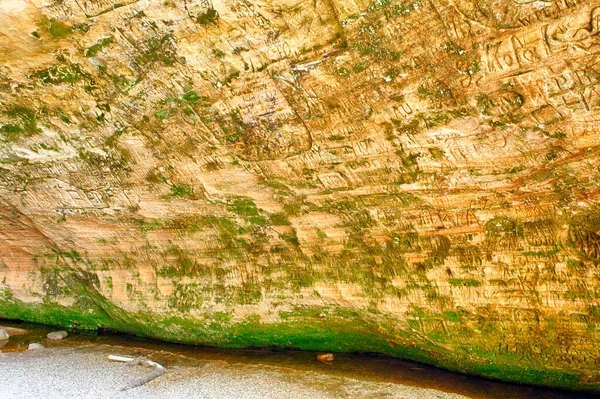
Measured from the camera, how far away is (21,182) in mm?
7621

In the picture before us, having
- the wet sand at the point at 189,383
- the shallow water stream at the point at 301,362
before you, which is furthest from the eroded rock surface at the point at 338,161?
the wet sand at the point at 189,383

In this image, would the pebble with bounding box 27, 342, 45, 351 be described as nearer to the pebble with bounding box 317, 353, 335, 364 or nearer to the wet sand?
the wet sand

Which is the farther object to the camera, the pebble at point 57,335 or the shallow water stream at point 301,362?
the pebble at point 57,335

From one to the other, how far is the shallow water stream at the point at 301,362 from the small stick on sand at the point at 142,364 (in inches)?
8.8

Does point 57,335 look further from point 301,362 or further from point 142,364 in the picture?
point 301,362

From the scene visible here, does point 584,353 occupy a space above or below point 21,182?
below

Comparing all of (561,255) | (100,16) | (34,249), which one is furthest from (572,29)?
(34,249)

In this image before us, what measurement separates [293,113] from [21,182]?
4.96 metres

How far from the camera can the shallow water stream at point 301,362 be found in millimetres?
5777

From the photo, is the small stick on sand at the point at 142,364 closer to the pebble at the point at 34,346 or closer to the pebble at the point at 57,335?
the pebble at the point at 34,346

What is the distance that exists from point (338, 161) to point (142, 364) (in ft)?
14.3

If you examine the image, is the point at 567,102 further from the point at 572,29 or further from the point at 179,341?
the point at 179,341

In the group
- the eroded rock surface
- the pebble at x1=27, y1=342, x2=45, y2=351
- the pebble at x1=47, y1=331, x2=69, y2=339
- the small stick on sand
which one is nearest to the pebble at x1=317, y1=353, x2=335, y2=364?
the eroded rock surface

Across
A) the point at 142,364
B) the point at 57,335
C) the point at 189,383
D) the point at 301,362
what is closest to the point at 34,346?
the point at 57,335
